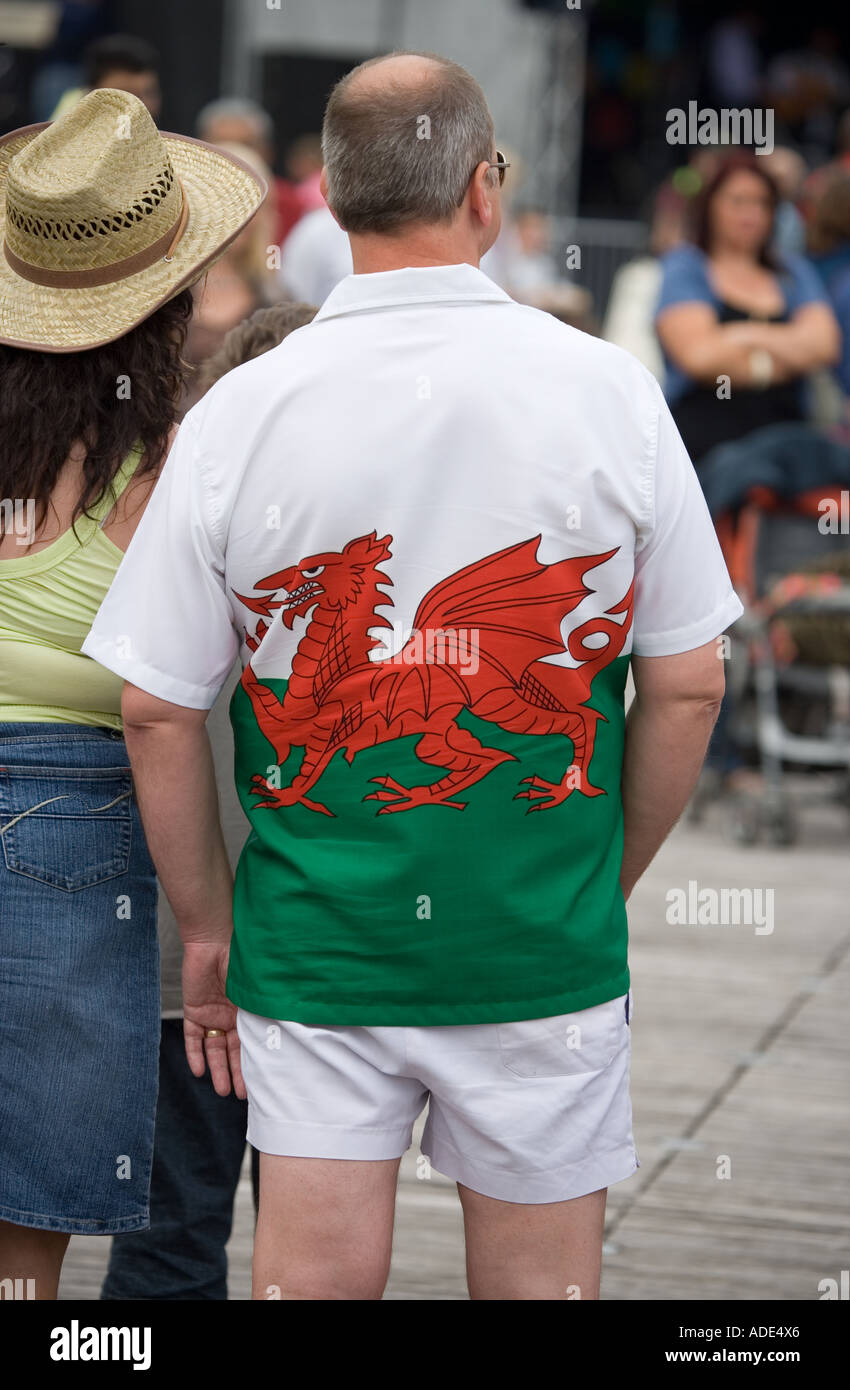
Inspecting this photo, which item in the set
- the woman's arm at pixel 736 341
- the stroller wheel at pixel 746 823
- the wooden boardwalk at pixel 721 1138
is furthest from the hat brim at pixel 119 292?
the stroller wheel at pixel 746 823

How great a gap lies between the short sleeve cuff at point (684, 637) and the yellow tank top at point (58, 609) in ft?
2.10

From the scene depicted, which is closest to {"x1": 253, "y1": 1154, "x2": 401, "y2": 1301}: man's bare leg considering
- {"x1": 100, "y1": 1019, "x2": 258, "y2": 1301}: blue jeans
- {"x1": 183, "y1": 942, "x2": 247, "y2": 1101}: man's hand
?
{"x1": 183, "y1": 942, "x2": 247, "y2": 1101}: man's hand

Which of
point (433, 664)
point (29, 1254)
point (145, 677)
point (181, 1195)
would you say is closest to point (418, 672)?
point (433, 664)

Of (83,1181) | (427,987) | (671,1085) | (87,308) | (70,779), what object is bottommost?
(671,1085)

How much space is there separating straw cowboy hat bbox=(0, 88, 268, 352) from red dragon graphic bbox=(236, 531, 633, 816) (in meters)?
0.50

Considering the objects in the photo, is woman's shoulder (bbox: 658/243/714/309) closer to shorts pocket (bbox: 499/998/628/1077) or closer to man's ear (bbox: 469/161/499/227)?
man's ear (bbox: 469/161/499/227)

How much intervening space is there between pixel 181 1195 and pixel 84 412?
3.99 ft

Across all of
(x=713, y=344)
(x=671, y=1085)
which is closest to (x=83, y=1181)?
(x=671, y=1085)

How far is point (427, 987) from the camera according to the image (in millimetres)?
Answer: 2117

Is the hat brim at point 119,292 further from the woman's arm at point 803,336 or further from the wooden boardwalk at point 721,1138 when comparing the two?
the woman's arm at point 803,336

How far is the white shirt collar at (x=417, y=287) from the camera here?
83.5 inches

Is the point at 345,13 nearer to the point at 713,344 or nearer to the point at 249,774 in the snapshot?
the point at 713,344

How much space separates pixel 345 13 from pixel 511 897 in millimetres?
16464

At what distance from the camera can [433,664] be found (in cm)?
211
